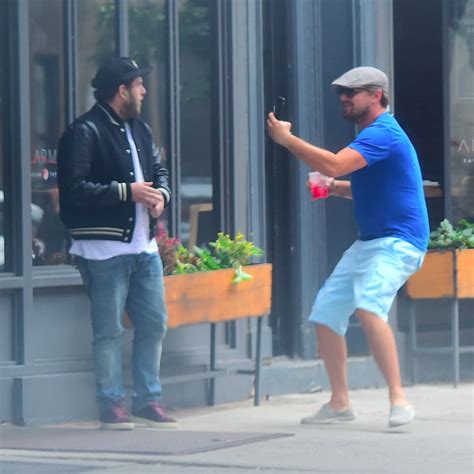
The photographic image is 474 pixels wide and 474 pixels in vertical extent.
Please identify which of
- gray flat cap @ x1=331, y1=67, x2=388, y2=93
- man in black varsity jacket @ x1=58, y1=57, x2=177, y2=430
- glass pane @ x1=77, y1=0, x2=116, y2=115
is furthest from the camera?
glass pane @ x1=77, y1=0, x2=116, y2=115

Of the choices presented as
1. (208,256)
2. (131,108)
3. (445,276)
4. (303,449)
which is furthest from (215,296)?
(445,276)

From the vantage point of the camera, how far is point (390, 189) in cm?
741

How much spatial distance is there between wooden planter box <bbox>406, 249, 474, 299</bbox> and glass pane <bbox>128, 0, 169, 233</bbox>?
5.90 feet

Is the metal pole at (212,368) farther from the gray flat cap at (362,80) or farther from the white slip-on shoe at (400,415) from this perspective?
the gray flat cap at (362,80)

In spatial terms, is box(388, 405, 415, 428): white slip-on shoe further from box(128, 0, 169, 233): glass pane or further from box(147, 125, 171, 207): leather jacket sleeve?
box(128, 0, 169, 233): glass pane

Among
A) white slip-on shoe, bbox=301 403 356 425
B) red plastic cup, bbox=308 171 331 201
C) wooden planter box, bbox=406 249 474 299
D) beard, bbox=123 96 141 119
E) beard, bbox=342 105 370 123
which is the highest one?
beard, bbox=123 96 141 119

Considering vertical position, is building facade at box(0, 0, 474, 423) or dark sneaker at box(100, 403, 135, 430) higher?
building facade at box(0, 0, 474, 423)

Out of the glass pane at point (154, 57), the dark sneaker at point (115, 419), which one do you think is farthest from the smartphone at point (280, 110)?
the dark sneaker at point (115, 419)

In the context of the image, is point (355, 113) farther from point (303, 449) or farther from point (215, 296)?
point (303, 449)

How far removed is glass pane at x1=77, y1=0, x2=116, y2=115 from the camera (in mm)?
8203

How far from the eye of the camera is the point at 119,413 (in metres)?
7.48

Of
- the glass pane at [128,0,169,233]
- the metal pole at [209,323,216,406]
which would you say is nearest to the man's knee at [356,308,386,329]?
the metal pole at [209,323,216,406]

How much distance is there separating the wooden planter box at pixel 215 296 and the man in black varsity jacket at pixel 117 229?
0.26m

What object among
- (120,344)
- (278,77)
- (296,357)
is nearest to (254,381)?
(296,357)
